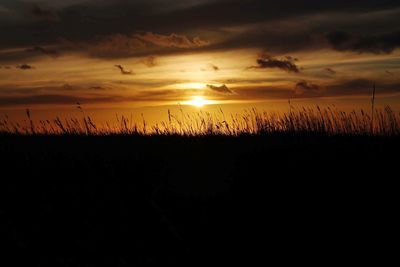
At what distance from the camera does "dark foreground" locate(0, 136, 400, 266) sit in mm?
7543

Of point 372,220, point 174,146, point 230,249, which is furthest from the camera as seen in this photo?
point 174,146

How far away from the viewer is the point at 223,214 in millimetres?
8492

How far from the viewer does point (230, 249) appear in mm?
7949

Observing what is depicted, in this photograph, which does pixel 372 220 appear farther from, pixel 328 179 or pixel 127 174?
pixel 127 174

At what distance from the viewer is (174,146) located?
16.0m

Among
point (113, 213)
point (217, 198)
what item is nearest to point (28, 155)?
point (113, 213)

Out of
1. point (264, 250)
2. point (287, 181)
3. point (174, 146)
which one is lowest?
point (174, 146)

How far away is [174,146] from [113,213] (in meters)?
6.78

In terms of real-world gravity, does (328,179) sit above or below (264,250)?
above

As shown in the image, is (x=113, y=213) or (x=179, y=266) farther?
(x=113, y=213)

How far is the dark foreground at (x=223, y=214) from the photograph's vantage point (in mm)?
7543

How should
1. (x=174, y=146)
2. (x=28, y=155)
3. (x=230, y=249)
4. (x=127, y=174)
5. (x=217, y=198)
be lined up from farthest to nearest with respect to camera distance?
(x=174, y=146), (x=28, y=155), (x=127, y=174), (x=217, y=198), (x=230, y=249)

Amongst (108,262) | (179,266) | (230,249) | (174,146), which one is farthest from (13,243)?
(174,146)

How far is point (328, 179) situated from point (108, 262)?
3225 millimetres
